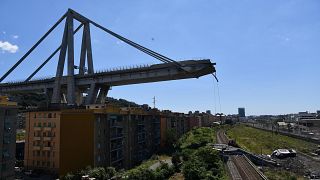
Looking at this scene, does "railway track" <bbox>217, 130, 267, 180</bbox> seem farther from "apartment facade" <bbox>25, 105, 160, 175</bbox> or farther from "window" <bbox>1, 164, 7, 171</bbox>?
"window" <bbox>1, 164, 7, 171</bbox>

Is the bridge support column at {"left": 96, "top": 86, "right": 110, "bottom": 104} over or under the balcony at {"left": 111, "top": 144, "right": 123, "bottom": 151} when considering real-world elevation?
over

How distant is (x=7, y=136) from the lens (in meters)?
35.9

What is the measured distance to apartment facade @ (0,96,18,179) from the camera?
35.2 meters

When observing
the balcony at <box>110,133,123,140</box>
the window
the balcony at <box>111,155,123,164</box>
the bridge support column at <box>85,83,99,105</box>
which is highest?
the bridge support column at <box>85,83,99,105</box>

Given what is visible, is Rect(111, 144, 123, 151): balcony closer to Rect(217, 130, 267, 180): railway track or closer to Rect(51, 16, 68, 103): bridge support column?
Rect(217, 130, 267, 180): railway track

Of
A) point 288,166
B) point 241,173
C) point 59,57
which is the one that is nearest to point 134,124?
point 241,173

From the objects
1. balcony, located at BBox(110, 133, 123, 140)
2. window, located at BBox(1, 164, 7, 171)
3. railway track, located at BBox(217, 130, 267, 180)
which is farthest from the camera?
balcony, located at BBox(110, 133, 123, 140)

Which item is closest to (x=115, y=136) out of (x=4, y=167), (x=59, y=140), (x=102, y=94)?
(x=59, y=140)

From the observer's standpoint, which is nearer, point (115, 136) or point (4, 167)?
point (4, 167)

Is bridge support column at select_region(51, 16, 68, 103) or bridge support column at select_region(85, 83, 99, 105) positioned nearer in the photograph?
bridge support column at select_region(85, 83, 99, 105)

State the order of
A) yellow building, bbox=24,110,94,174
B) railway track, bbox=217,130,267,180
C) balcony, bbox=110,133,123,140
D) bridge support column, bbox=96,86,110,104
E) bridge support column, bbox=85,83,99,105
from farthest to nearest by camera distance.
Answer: bridge support column, bbox=96,86,110,104 → bridge support column, bbox=85,83,99,105 → balcony, bbox=110,133,123,140 → yellow building, bbox=24,110,94,174 → railway track, bbox=217,130,267,180

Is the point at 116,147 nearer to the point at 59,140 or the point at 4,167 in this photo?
the point at 59,140

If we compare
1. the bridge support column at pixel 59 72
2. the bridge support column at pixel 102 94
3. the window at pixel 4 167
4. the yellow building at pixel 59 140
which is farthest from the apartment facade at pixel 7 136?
the bridge support column at pixel 102 94

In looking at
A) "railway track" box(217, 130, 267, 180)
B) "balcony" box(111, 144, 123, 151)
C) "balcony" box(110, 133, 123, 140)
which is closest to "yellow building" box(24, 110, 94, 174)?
"balcony" box(110, 133, 123, 140)
